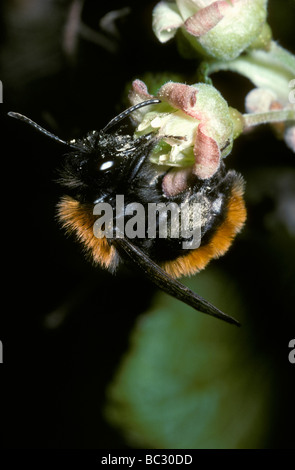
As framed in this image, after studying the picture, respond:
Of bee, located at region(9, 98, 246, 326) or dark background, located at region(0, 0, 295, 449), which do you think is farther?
dark background, located at region(0, 0, 295, 449)

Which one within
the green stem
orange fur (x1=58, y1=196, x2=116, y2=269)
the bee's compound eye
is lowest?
orange fur (x1=58, y1=196, x2=116, y2=269)

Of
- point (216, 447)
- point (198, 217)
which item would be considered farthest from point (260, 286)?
point (198, 217)

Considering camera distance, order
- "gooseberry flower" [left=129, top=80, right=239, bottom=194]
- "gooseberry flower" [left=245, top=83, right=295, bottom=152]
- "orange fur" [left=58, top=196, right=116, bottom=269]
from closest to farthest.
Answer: "gooseberry flower" [left=129, top=80, right=239, bottom=194], "orange fur" [left=58, top=196, right=116, bottom=269], "gooseberry flower" [left=245, top=83, right=295, bottom=152]

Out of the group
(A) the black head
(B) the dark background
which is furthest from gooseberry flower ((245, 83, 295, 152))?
(A) the black head

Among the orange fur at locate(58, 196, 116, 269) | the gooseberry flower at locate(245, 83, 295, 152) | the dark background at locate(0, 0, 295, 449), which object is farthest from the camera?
the dark background at locate(0, 0, 295, 449)

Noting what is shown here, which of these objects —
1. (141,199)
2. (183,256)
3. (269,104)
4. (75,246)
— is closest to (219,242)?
(183,256)

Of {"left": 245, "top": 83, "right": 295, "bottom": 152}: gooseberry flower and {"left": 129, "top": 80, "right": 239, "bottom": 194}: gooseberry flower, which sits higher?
{"left": 245, "top": 83, "right": 295, "bottom": 152}: gooseberry flower

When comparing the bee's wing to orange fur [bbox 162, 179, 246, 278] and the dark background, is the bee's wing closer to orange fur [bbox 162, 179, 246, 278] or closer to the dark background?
orange fur [bbox 162, 179, 246, 278]

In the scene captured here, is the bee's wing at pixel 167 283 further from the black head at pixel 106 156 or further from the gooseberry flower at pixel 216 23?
the gooseberry flower at pixel 216 23
